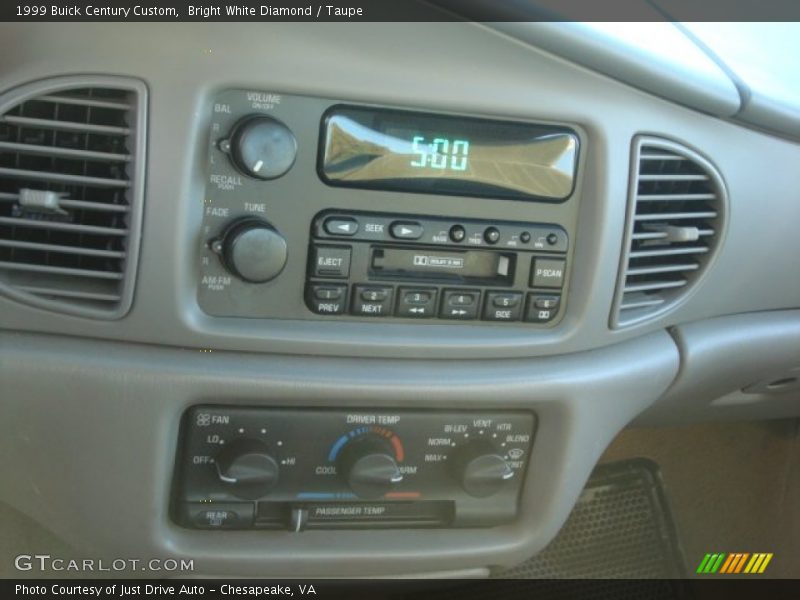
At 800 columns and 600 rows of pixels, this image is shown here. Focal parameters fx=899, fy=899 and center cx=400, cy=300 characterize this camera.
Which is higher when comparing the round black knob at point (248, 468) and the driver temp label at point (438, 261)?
the driver temp label at point (438, 261)

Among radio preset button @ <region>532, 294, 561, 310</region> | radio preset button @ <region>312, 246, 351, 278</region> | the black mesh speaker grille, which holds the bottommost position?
the black mesh speaker grille

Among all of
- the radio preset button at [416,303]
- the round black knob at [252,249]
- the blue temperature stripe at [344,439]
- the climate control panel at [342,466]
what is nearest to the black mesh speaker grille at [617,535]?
the climate control panel at [342,466]

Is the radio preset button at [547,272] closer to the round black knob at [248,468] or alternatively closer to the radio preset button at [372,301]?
the radio preset button at [372,301]

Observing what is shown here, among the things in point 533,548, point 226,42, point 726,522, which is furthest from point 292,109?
point 726,522

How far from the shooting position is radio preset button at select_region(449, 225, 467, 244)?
867 mm

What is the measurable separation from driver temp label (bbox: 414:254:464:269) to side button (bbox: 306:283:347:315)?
0.08 m

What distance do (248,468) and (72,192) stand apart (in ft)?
1.03

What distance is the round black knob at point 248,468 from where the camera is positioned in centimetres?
89

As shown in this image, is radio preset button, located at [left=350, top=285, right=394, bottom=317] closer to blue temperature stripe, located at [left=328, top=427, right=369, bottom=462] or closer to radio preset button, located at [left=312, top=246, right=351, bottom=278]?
radio preset button, located at [left=312, top=246, right=351, bottom=278]

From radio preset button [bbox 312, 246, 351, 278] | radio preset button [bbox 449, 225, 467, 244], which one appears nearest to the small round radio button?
radio preset button [bbox 449, 225, 467, 244]

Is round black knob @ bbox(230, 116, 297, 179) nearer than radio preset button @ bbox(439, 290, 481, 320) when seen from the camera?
Yes

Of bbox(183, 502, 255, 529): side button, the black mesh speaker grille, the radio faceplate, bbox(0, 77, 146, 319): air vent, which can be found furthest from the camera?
the black mesh speaker grille

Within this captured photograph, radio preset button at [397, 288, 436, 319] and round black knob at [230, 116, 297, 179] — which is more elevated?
round black knob at [230, 116, 297, 179]

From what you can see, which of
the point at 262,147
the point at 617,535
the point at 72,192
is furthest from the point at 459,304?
the point at 617,535
